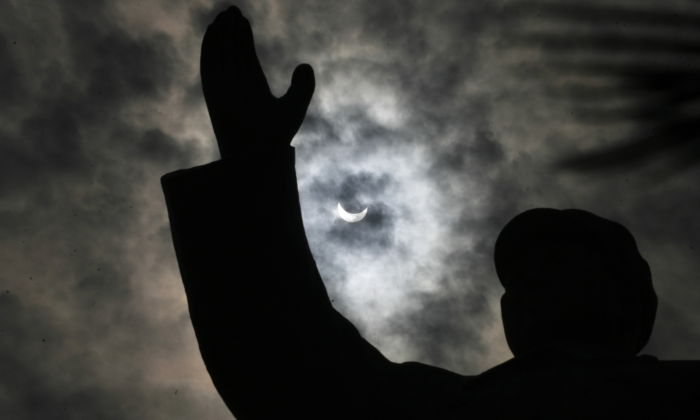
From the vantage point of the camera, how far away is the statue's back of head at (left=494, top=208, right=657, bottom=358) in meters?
4.04

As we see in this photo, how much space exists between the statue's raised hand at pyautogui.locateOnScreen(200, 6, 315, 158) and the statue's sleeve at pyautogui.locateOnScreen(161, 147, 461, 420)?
0.17 metres

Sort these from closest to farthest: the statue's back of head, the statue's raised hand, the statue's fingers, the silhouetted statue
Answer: the silhouetted statue
the statue's raised hand
the statue's fingers
the statue's back of head

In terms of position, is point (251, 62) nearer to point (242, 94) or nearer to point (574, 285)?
point (242, 94)

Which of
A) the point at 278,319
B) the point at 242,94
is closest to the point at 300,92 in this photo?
the point at 242,94

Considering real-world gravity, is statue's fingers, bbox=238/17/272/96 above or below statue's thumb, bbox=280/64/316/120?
above

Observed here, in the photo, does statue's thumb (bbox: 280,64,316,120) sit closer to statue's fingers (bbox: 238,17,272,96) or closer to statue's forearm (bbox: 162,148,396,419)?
statue's fingers (bbox: 238,17,272,96)

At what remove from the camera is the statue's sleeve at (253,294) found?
3291 mm

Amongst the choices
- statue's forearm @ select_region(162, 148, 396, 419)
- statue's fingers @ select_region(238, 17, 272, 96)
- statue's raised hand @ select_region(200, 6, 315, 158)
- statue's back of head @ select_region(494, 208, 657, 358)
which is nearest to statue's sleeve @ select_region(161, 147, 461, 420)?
statue's forearm @ select_region(162, 148, 396, 419)

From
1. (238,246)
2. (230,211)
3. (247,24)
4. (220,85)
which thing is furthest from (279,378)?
(247,24)

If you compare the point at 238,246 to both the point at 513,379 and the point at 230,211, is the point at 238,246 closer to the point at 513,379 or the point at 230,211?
the point at 230,211

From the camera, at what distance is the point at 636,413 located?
2.84 meters

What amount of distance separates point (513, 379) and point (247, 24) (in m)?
3.05

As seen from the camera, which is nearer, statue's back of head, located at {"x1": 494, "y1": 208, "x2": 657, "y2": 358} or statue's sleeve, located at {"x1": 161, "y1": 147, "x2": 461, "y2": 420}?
statue's sleeve, located at {"x1": 161, "y1": 147, "x2": 461, "y2": 420}

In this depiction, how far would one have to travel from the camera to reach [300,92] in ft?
12.0
